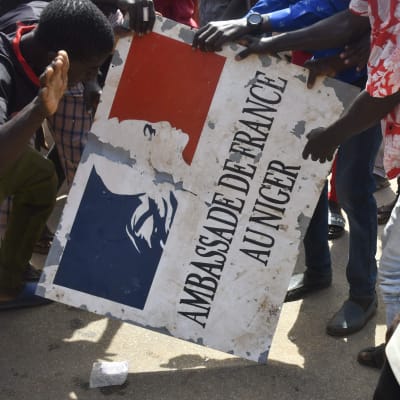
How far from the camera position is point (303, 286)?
11.9 ft

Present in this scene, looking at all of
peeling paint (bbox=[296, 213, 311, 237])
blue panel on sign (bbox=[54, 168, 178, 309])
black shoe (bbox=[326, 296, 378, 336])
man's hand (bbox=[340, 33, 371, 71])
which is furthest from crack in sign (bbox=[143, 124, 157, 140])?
black shoe (bbox=[326, 296, 378, 336])

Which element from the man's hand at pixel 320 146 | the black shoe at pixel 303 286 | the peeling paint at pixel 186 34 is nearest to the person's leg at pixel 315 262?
the black shoe at pixel 303 286

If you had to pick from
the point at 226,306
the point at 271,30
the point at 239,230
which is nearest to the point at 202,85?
the point at 271,30

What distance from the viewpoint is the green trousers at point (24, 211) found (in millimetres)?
3229

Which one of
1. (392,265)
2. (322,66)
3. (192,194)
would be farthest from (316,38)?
(392,265)

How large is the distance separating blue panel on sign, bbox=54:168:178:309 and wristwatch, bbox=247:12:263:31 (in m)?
0.70

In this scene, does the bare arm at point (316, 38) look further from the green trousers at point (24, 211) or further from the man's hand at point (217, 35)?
the green trousers at point (24, 211)

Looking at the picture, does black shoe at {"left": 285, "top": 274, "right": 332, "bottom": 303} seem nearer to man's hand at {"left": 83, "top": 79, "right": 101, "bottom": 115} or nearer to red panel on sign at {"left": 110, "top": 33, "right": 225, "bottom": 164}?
red panel on sign at {"left": 110, "top": 33, "right": 225, "bottom": 164}

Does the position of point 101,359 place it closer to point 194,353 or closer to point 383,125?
point 194,353

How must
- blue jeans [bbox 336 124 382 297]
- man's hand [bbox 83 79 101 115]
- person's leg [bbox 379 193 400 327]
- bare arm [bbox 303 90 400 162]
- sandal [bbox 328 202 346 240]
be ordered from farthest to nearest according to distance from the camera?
sandal [bbox 328 202 346 240] < man's hand [bbox 83 79 101 115] < blue jeans [bbox 336 124 382 297] < person's leg [bbox 379 193 400 327] < bare arm [bbox 303 90 400 162]

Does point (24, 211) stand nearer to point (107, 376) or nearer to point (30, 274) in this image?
point (30, 274)

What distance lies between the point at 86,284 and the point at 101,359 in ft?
1.09

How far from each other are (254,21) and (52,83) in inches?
31.4

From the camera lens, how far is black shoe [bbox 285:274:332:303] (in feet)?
11.8
